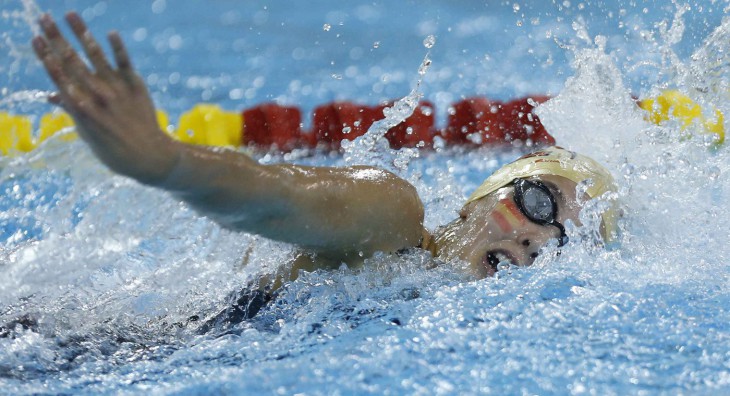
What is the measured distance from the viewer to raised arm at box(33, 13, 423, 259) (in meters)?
1.22

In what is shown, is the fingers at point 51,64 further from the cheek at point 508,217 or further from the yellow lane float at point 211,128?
the yellow lane float at point 211,128

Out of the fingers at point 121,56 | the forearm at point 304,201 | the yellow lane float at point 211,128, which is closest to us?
the fingers at point 121,56

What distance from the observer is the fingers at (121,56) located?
1197 millimetres

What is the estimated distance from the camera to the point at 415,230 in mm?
1760

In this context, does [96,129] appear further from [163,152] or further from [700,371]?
[700,371]

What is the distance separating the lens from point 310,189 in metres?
1.50

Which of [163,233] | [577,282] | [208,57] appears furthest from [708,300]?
[208,57]

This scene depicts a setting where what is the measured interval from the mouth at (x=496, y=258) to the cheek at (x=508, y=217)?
53 millimetres

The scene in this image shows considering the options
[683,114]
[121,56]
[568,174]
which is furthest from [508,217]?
[683,114]

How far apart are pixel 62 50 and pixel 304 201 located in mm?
495

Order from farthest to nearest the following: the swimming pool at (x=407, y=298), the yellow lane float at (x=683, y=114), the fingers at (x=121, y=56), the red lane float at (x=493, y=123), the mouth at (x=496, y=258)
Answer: the red lane float at (x=493, y=123)
the yellow lane float at (x=683, y=114)
the mouth at (x=496, y=258)
the swimming pool at (x=407, y=298)
the fingers at (x=121, y=56)

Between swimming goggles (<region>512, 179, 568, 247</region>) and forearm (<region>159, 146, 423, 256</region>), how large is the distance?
0.32 m

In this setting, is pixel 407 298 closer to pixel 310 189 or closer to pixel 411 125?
pixel 310 189

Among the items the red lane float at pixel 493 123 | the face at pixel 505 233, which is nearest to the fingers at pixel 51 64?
the face at pixel 505 233
